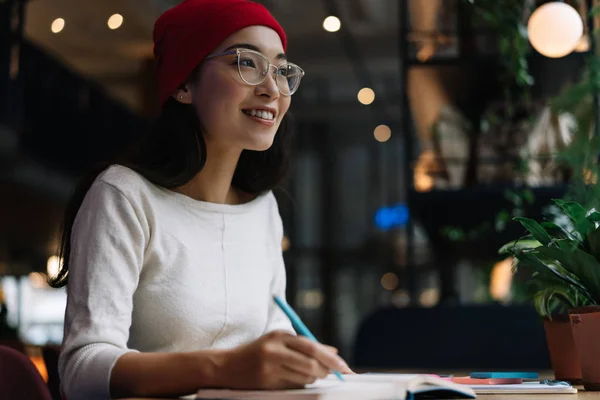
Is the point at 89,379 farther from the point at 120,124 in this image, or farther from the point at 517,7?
the point at 120,124

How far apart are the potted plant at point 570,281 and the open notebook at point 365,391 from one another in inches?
17.5

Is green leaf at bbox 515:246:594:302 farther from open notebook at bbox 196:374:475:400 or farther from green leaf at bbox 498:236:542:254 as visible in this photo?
open notebook at bbox 196:374:475:400

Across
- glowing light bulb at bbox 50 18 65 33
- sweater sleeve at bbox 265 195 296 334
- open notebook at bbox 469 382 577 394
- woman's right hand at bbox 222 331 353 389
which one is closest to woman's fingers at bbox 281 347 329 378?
woman's right hand at bbox 222 331 353 389

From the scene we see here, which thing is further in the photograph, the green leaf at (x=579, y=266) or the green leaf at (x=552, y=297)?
the green leaf at (x=552, y=297)

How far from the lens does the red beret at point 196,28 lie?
1.71 m

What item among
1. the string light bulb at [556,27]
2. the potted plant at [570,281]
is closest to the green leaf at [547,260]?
the potted plant at [570,281]

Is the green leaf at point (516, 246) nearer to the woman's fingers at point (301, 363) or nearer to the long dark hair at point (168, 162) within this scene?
the long dark hair at point (168, 162)

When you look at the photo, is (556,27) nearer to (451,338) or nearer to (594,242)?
(451,338)

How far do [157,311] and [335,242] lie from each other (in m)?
13.2

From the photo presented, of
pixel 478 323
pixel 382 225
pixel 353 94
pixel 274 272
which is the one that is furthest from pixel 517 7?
pixel 382 225

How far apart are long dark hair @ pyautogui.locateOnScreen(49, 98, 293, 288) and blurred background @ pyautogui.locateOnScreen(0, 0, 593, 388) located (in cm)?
27

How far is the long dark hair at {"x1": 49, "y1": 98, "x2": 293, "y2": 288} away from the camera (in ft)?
5.64

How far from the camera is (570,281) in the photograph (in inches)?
66.6

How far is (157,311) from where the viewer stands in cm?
160
